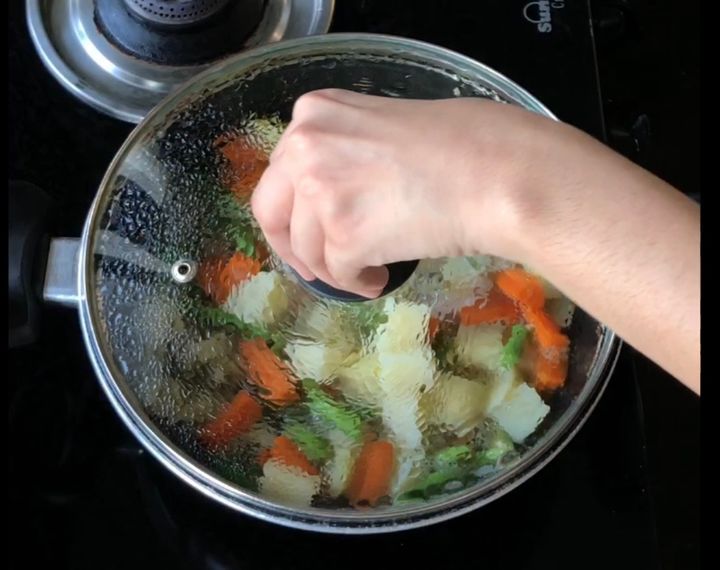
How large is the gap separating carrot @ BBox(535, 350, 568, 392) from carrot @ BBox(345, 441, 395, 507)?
0.14m

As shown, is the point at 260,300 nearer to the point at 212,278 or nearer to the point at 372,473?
the point at 212,278

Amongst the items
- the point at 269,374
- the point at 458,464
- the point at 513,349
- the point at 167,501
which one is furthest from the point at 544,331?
the point at 167,501

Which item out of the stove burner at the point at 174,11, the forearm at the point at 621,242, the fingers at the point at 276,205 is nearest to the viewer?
the forearm at the point at 621,242

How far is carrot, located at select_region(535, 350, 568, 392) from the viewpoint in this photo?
2.57 feet

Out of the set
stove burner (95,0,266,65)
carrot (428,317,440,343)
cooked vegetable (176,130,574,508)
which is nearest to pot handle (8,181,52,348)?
cooked vegetable (176,130,574,508)

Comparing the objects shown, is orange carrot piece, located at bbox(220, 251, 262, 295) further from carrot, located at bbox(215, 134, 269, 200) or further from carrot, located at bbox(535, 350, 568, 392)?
carrot, located at bbox(535, 350, 568, 392)

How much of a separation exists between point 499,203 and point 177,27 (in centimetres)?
48

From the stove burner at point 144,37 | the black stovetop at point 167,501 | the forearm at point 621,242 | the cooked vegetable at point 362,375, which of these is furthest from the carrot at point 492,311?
the stove burner at point 144,37

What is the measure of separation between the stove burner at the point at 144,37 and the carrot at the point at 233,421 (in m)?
0.32

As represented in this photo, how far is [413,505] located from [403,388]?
0.10 metres

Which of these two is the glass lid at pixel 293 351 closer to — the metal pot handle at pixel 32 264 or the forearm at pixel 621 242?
the metal pot handle at pixel 32 264

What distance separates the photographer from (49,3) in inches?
37.6

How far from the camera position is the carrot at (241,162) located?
82 centimetres

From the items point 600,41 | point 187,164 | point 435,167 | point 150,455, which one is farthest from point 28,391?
point 600,41
